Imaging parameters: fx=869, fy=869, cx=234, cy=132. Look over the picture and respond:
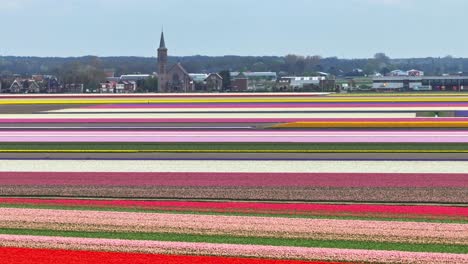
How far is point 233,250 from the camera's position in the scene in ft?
53.8

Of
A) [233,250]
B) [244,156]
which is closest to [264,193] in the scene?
[233,250]

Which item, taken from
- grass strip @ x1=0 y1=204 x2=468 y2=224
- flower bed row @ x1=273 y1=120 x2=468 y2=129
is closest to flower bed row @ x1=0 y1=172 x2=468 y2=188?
grass strip @ x1=0 y1=204 x2=468 y2=224

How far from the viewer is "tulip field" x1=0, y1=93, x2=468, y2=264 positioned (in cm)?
1648

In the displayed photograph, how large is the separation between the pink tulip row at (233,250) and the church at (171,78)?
492 ft

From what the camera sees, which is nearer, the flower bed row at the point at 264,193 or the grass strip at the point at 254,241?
the grass strip at the point at 254,241

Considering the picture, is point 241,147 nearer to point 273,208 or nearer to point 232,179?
point 232,179

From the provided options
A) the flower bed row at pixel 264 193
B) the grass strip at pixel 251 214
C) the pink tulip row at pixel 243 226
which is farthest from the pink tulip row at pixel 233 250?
the flower bed row at pixel 264 193

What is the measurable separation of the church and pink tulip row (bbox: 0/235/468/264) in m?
150

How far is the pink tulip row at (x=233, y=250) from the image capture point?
A: 15594 millimetres

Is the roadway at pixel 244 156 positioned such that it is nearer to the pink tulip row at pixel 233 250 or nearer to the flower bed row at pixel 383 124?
the flower bed row at pixel 383 124

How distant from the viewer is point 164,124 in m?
51.6

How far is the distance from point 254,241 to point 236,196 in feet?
18.9

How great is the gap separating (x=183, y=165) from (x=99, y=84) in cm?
14786

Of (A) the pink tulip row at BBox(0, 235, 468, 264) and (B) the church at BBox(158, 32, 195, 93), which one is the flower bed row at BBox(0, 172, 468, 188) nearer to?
(A) the pink tulip row at BBox(0, 235, 468, 264)
